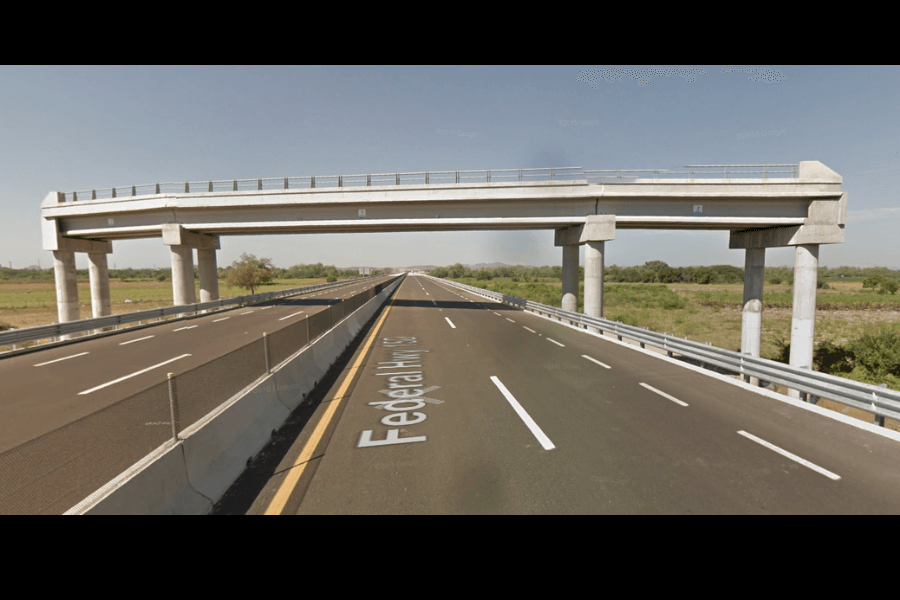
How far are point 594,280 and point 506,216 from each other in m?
6.41

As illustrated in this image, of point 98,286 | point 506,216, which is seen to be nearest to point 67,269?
point 98,286

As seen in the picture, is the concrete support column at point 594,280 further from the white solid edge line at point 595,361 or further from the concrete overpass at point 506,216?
the white solid edge line at point 595,361

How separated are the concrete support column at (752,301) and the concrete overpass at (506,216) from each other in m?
0.06

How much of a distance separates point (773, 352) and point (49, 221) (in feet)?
162

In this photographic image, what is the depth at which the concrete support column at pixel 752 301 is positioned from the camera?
1931 cm

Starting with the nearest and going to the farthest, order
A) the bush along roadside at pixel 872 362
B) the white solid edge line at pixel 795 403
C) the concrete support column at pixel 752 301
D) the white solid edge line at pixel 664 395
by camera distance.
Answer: the white solid edge line at pixel 795 403, the white solid edge line at pixel 664 395, the bush along roadside at pixel 872 362, the concrete support column at pixel 752 301

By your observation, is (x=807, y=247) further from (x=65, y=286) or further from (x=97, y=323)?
(x=65, y=286)

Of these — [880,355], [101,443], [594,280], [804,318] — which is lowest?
[880,355]

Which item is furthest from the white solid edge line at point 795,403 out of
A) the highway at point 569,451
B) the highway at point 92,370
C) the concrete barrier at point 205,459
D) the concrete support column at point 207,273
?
the concrete support column at point 207,273

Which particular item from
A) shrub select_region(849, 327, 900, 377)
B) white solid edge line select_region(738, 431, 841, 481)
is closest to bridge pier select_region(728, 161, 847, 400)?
shrub select_region(849, 327, 900, 377)

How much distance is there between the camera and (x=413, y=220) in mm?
23094

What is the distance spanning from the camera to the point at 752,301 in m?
19.6

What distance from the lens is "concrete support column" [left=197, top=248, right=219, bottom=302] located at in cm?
2862
